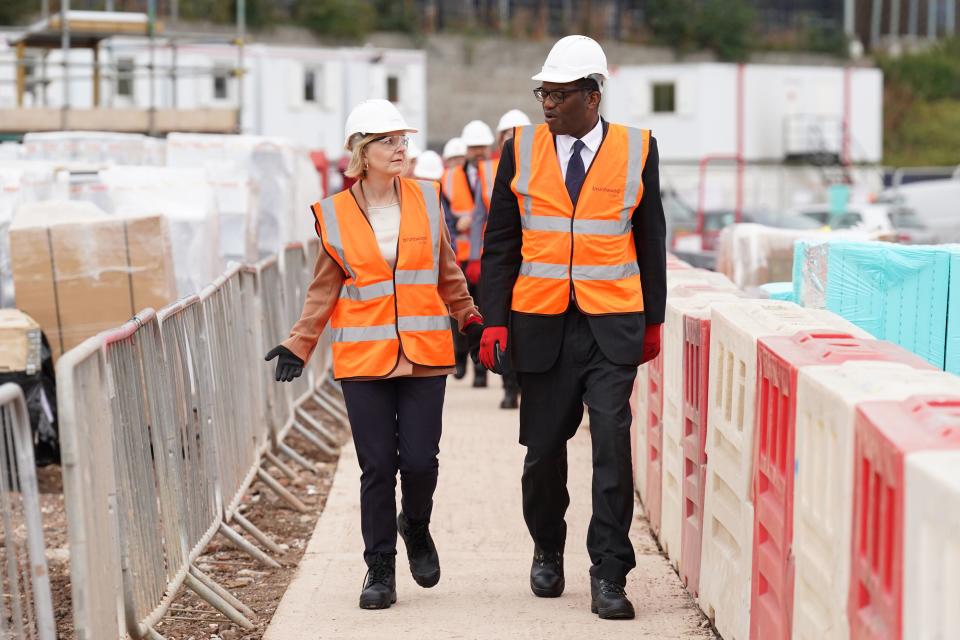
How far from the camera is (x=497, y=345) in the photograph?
609cm

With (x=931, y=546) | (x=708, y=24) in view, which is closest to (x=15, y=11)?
(x=708, y=24)

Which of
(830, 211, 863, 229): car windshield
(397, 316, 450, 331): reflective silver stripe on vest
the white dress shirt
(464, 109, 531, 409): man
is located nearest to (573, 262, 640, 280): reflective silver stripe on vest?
the white dress shirt

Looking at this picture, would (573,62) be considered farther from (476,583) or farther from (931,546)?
(931,546)

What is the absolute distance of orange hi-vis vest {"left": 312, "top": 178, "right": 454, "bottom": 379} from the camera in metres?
6.16

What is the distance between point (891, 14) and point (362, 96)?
34.7 meters

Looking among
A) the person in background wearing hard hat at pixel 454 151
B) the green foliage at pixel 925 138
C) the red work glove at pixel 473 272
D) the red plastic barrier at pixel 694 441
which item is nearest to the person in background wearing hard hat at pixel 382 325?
the red plastic barrier at pixel 694 441

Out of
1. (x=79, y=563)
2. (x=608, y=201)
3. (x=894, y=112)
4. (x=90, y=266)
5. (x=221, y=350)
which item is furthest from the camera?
(x=894, y=112)

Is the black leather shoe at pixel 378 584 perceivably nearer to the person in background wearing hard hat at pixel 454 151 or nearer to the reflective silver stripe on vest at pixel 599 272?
the reflective silver stripe on vest at pixel 599 272

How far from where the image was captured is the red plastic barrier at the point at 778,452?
452 cm

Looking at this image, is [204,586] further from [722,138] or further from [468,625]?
[722,138]

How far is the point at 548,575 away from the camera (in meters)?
6.41

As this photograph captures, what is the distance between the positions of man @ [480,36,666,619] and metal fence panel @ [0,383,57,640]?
6.99 ft

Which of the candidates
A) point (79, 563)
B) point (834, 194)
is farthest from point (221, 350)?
point (834, 194)

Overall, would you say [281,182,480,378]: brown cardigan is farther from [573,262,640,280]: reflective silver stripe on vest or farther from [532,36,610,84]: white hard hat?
[532,36,610,84]: white hard hat
